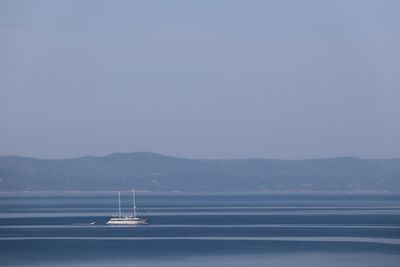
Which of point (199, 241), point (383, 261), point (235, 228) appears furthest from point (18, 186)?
point (383, 261)

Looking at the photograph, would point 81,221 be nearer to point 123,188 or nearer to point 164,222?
point 164,222

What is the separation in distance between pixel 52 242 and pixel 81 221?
76.0 ft

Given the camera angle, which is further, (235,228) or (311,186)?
(311,186)

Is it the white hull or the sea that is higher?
the white hull

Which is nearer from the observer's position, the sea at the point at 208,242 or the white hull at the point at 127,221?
the sea at the point at 208,242

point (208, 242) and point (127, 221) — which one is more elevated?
point (127, 221)

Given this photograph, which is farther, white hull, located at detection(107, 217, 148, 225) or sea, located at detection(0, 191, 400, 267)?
white hull, located at detection(107, 217, 148, 225)

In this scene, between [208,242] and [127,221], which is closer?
[208,242]

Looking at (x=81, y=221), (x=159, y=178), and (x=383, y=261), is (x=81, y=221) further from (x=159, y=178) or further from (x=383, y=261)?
(x=159, y=178)

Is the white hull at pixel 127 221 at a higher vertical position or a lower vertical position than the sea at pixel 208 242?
higher

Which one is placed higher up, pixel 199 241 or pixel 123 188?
pixel 123 188

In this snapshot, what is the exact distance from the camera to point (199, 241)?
175 ft

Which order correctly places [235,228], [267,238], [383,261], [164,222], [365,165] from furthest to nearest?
[365,165] → [164,222] → [235,228] → [267,238] → [383,261]

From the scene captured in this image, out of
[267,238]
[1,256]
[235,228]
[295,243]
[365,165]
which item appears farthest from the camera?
[365,165]
